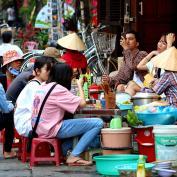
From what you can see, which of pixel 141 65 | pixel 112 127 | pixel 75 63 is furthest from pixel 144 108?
pixel 75 63

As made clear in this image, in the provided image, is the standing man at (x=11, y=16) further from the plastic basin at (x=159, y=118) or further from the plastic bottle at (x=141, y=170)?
the plastic bottle at (x=141, y=170)

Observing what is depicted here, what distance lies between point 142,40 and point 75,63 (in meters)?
1.64

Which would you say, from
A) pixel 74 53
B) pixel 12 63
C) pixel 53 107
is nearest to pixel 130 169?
pixel 53 107

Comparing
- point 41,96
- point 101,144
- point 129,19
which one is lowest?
point 101,144

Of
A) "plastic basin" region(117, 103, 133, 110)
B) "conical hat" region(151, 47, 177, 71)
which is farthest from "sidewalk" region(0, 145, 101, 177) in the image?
"conical hat" region(151, 47, 177, 71)

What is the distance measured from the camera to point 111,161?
891 cm

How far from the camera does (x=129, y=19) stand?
15.4 metres

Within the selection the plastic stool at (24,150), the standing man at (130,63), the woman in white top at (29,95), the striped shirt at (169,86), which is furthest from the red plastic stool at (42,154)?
the standing man at (130,63)

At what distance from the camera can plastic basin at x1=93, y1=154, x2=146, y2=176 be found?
29.1ft

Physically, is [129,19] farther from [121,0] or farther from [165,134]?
[165,134]

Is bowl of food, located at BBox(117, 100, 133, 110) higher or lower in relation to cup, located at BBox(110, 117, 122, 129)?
Result: higher

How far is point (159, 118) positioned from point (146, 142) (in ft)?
1.17

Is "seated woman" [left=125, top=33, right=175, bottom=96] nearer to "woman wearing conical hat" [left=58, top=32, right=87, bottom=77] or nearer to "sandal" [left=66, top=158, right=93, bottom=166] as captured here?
"woman wearing conical hat" [left=58, top=32, right=87, bottom=77]

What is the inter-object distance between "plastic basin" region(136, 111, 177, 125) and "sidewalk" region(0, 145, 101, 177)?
933mm
